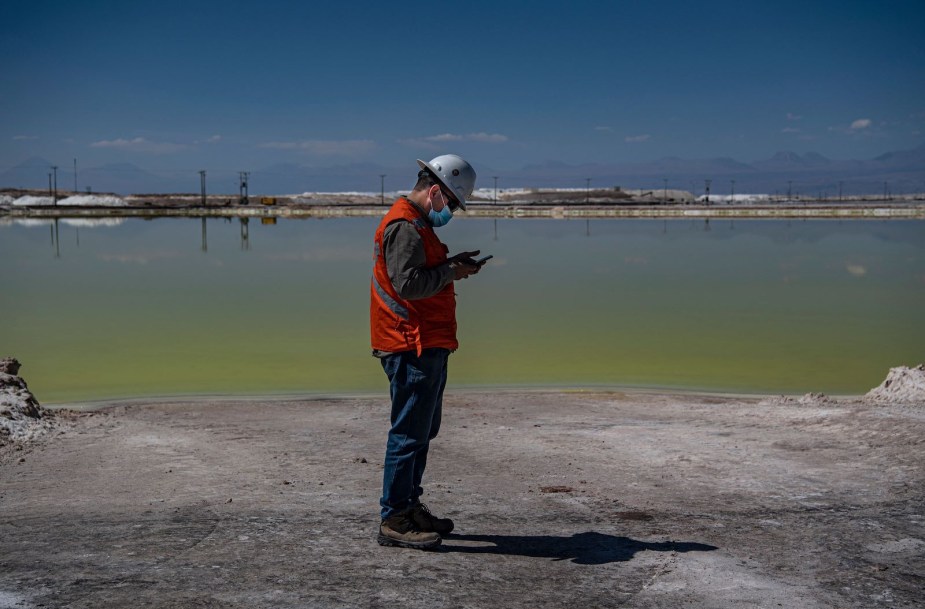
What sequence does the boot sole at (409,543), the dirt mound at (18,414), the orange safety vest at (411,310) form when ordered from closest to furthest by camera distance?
1. the orange safety vest at (411,310)
2. the boot sole at (409,543)
3. the dirt mound at (18,414)

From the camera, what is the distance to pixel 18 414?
705 cm

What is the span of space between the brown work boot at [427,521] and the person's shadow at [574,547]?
6 centimetres

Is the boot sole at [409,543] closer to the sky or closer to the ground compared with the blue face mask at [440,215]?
closer to the ground

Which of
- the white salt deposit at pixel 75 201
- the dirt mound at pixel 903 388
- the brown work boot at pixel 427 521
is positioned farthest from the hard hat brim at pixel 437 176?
the white salt deposit at pixel 75 201

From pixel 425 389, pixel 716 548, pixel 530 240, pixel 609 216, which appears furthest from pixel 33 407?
pixel 609 216

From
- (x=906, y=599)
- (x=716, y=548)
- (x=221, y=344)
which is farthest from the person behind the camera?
(x=221, y=344)

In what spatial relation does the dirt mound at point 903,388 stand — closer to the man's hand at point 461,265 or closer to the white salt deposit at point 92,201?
the man's hand at point 461,265

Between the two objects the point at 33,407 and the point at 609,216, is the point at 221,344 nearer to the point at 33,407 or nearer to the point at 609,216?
the point at 33,407

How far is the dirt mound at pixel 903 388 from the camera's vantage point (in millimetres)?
7869

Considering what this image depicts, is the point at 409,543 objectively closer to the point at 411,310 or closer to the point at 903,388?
the point at 411,310

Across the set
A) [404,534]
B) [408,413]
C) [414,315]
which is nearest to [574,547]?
[404,534]

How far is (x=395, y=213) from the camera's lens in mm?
4113

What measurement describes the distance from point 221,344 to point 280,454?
7.30 meters

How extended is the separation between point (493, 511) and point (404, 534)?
2.81 ft
